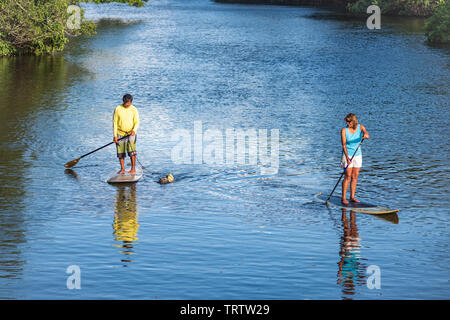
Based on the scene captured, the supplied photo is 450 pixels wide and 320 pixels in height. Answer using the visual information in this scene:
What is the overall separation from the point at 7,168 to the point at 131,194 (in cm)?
434

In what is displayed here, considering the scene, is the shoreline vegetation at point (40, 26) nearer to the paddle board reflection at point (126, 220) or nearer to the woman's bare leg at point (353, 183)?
the paddle board reflection at point (126, 220)

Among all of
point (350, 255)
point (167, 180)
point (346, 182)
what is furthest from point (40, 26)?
point (350, 255)

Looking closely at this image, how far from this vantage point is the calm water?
11.6 metres

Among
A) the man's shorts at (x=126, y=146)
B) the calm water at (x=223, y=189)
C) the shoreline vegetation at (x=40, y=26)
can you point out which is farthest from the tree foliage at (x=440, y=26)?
the man's shorts at (x=126, y=146)

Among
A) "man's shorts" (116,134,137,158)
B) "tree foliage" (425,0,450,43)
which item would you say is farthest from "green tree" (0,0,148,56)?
"tree foliage" (425,0,450,43)

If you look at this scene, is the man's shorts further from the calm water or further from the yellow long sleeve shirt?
the calm water

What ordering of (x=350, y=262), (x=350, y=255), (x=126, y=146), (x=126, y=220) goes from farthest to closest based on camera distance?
1. (x=126, y=146)
2. (x=126, y=220)
3. (x=350, y=255)
4. (x=350, y=262)

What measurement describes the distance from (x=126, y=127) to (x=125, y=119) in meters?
0.23

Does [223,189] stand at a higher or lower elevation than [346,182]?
lower

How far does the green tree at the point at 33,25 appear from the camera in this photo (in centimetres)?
4044

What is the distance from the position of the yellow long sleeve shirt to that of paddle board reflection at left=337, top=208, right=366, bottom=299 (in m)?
5.87

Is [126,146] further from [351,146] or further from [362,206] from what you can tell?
[362,206]

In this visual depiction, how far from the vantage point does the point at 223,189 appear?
17328 millimetres
